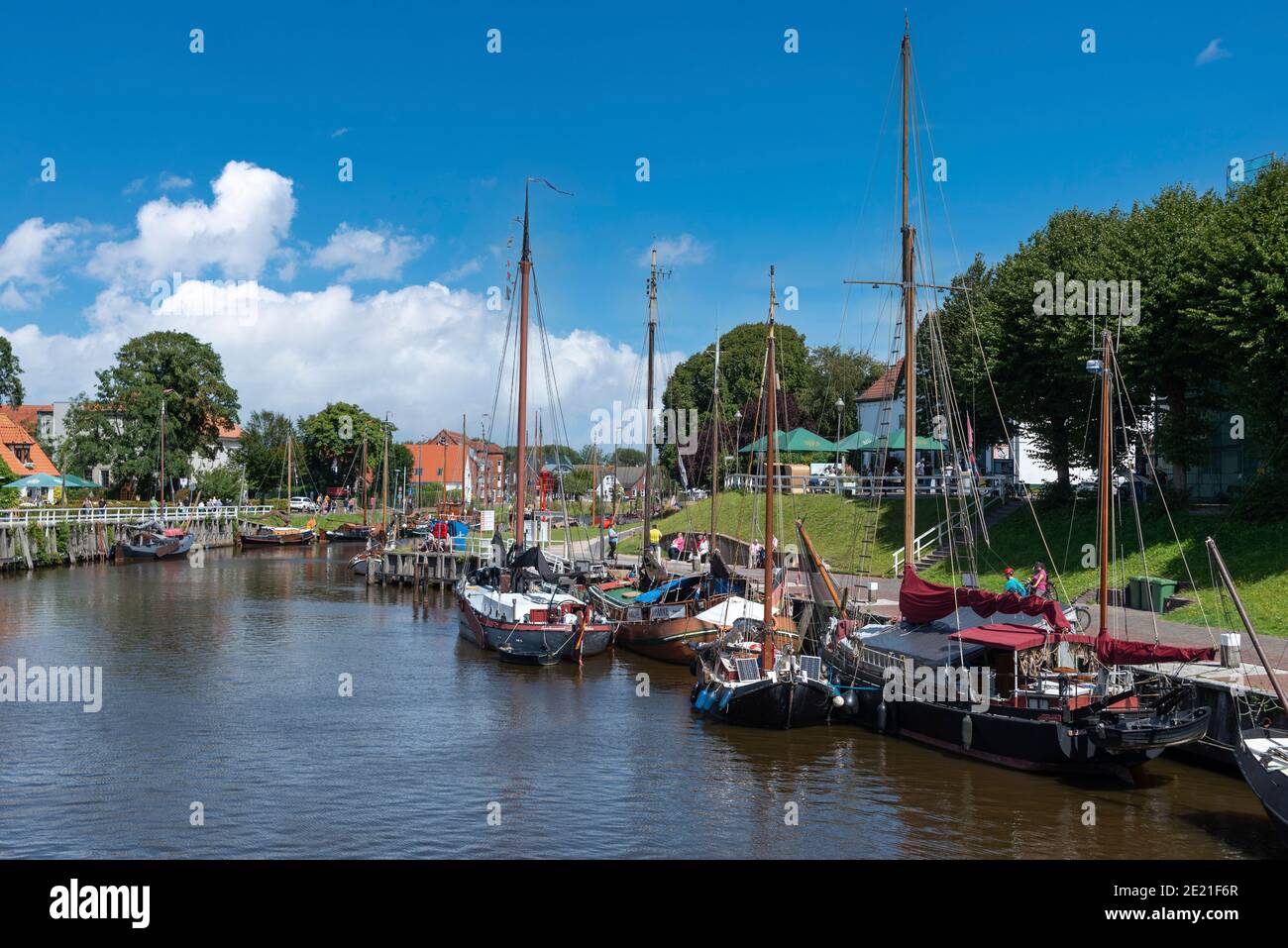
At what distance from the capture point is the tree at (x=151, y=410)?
8938 centimetres

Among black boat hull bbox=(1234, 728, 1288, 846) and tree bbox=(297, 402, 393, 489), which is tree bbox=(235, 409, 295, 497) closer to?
tree bbox=(297, 402, 393, 489)

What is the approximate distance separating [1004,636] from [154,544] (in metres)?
66.9

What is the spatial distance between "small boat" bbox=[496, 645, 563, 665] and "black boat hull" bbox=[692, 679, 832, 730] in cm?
997

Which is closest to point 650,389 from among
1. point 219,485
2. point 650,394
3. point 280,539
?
point 650,394

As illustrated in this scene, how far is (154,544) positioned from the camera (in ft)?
240

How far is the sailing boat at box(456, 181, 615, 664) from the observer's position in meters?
33.3

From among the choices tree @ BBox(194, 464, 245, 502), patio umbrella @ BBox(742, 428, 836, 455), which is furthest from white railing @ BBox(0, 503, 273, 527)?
patio umbrella @ BBox(742, 428, 836, 455)

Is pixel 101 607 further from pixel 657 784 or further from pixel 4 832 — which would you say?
pixel 657 784

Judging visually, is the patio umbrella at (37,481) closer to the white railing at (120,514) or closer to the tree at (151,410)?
the white railing at (120,514)
